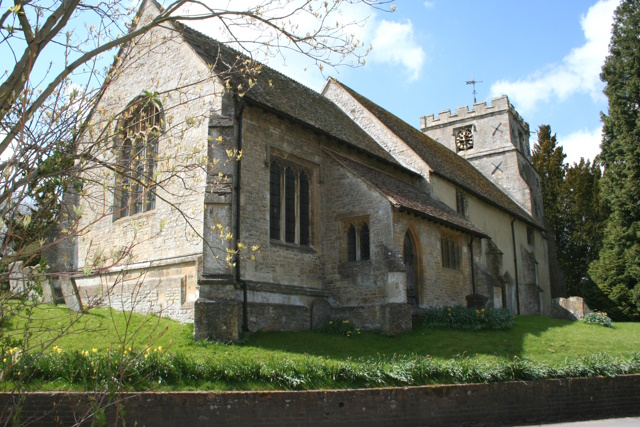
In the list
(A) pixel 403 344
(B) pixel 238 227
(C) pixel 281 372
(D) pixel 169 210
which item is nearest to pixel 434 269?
(A) pixel 403 344

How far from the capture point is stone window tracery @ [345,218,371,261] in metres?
18.7

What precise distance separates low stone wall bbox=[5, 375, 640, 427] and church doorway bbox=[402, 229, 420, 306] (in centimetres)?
848

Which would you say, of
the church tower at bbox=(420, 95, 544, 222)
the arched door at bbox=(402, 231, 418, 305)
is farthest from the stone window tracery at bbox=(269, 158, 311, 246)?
the church tower at bbox=(420, 95, 544, 222)

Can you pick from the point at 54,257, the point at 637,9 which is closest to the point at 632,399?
the point at 54,257

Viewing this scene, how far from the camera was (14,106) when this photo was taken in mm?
4938

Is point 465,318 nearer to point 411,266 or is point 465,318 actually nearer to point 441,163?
point 411,266

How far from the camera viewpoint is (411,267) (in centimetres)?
2031

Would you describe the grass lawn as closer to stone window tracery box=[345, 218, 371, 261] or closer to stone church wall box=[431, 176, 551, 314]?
stone window tracery box=[345, 218, 371, 261]

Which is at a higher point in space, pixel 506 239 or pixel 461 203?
pixel 461 203

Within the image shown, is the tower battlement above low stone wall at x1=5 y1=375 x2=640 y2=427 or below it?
above

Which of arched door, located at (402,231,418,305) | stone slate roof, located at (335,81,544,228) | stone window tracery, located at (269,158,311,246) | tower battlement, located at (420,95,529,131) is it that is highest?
tower battlement, located at (420,95,529,131)

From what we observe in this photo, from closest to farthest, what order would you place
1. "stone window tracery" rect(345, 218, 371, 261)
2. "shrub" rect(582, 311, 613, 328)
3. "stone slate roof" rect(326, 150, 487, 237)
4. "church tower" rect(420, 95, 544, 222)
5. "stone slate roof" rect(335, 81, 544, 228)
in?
"stone window tracery" rect(345, 218, 371, 261)
"stone slate roof" rect(326, 150, 487, 237)
"shrub" rect(582, 311, 613, 328)
"stone slate roof" rect(335, 81, 544, 228)
"church tower" rect(420, 95, 544, 222)

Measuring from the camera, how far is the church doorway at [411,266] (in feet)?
66.0

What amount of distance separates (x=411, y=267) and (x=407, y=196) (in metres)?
2.67
